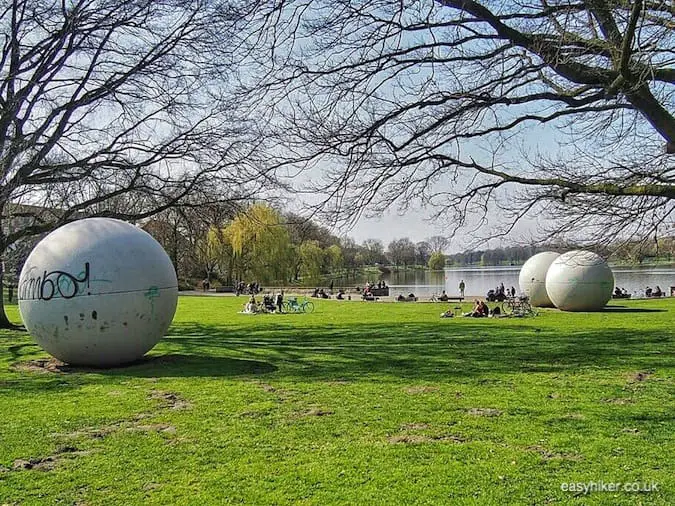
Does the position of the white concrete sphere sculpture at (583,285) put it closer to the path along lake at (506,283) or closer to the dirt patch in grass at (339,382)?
the path along lake at (506,283)

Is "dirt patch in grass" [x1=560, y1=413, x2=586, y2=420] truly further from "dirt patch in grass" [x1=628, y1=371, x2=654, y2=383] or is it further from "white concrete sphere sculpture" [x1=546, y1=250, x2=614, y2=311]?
"white concrete sphere sculpture" [x1=546, y1=250, x2=614, y2=311]

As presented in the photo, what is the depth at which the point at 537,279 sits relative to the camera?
100 feet

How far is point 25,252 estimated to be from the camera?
57.4ft

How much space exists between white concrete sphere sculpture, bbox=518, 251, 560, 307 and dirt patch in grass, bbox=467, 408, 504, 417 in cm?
2439

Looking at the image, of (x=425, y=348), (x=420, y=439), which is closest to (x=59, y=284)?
(x=420, y=439)

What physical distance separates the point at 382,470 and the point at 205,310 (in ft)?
86.6

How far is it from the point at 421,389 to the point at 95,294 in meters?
5.90

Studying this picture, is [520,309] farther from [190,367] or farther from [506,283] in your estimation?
[506,283]

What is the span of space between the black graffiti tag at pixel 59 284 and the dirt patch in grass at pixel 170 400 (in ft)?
9.04

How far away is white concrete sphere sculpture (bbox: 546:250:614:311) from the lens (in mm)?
26031

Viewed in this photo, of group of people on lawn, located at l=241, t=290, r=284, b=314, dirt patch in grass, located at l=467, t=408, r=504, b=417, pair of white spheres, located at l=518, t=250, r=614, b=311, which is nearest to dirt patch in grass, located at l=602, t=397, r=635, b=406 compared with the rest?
dirt patch in grass, located at l=467, t=408, r=504, b=417

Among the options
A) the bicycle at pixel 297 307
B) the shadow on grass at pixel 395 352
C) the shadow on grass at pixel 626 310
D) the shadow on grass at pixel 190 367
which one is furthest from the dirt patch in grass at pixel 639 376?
the bicycle at pixel 297 307

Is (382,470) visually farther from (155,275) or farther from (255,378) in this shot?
(155,275)

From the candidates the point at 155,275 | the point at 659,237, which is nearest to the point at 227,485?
the point at 155,275
